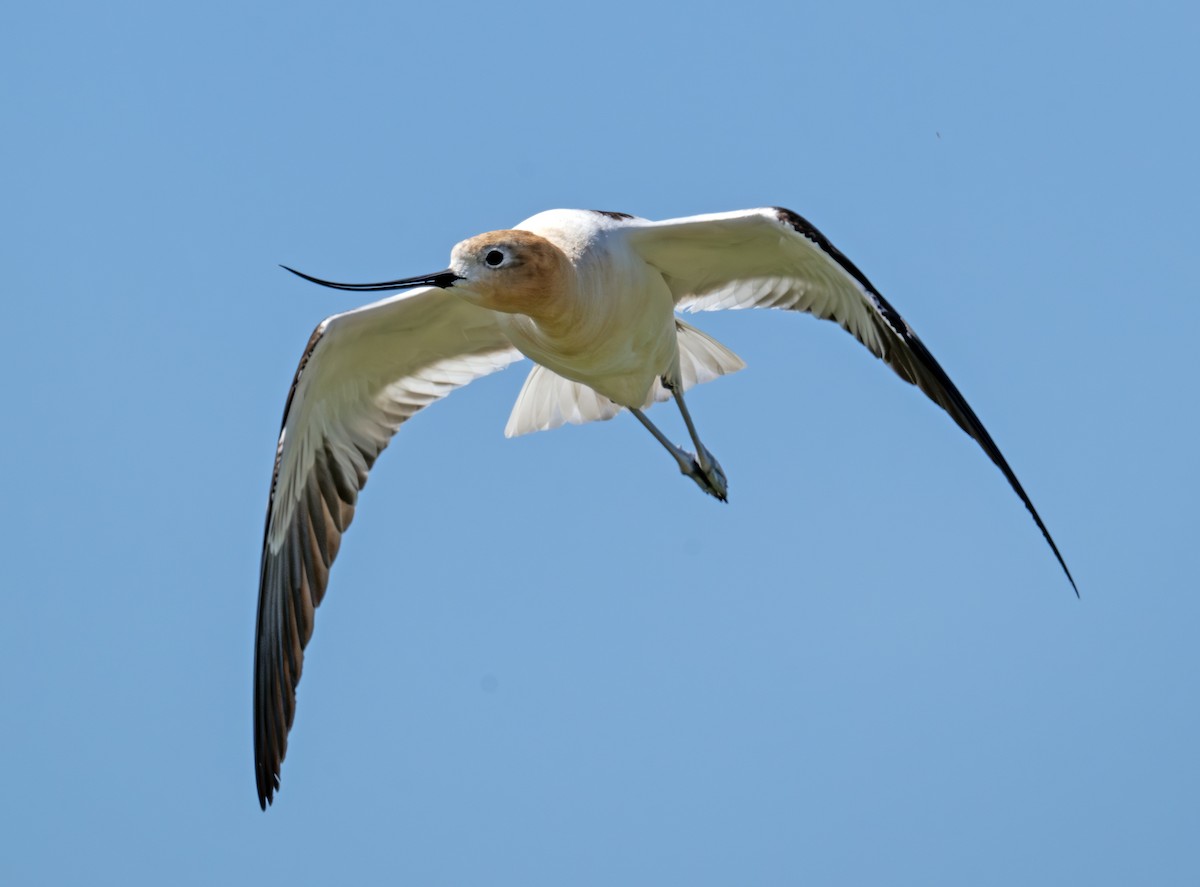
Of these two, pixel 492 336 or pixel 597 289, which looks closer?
pixel 597 289

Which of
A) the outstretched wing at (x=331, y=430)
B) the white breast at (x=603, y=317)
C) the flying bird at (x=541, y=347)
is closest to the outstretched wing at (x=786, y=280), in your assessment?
the flying bird at (x=541, y=347)

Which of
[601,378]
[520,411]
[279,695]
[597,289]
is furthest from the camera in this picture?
[520,411]

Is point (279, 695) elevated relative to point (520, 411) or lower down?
lower down

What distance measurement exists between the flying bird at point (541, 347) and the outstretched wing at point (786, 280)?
11 mm

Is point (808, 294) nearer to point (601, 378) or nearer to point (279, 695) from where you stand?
point (601, 378)

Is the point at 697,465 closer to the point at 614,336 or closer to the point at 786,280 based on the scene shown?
the point at 786,280

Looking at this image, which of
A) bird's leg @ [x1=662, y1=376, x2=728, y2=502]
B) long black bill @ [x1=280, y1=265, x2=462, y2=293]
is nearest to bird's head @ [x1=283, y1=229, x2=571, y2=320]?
long black bill @ [x1=280, y1=265, x2=462, y2=293]

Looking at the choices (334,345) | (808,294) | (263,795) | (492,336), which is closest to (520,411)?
(492,336)

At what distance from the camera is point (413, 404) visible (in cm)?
879

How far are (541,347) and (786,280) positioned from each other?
1566 mm

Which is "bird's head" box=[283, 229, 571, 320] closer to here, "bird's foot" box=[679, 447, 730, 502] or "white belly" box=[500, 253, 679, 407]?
"white belly" box=[500, 253, 679, 407]

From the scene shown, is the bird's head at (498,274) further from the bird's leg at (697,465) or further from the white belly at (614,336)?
the bird's leg at (697,465)

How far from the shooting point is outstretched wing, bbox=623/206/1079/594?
7.27 metres

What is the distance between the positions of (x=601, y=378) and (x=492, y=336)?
3.51 feet
